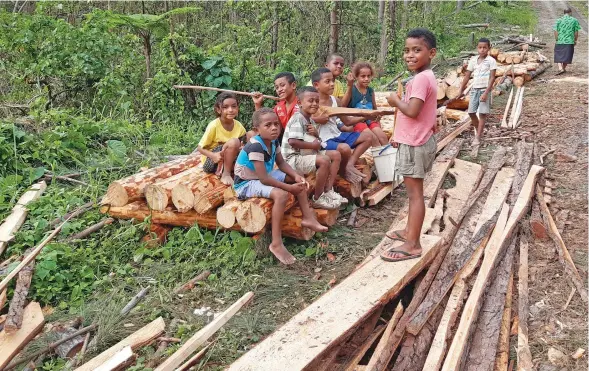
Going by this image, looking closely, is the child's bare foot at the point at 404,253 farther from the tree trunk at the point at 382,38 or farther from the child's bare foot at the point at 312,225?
the tree trunk at the point at 382,38

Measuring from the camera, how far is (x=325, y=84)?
5.45m

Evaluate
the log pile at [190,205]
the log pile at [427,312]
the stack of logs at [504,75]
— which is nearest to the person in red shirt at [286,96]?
the log pile at [190,205]

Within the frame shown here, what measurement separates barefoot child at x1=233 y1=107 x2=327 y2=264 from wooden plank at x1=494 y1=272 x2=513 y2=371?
1.75m

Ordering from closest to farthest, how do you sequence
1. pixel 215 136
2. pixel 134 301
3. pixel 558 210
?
pixel 134 301 → pixel 215 136 → pixel 558 210

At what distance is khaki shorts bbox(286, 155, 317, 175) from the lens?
16.7 feet

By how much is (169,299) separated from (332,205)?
1910 mm

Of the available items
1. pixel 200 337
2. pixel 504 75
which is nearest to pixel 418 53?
pixel 200 337

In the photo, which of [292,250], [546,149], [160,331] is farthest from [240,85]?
[160,331]

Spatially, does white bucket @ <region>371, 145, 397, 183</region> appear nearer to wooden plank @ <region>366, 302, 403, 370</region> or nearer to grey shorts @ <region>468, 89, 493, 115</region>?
wooden plank @ <region>366, 302, 403, 370</region>

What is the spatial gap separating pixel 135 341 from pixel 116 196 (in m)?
1.97

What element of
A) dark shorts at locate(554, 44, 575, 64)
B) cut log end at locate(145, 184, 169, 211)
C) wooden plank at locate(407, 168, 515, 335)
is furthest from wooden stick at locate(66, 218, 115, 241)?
dark shorts at locate(554, 44, 575, 64)

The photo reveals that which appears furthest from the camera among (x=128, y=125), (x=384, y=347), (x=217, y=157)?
(x=128, y=125)

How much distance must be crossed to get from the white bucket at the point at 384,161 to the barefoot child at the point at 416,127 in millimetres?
1804

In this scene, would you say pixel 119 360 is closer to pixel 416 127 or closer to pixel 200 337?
pixel 200 337
